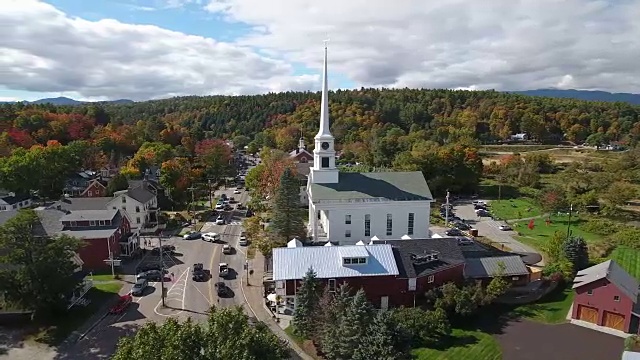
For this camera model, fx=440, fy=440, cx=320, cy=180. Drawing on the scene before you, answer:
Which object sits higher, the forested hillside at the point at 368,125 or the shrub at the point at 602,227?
the forested hillside at the point at 368,125

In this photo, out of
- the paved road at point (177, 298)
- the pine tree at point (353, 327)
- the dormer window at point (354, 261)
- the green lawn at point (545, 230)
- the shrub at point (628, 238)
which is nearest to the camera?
the pine tree at point (353, 327)

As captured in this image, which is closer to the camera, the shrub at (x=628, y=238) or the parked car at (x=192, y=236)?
the shrub at (x=628, y=238)

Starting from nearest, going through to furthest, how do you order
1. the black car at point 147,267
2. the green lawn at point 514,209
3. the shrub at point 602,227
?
1. the black car at point 147,267
2. the shrub at point 602,227
3. the green lawn at point 514,209

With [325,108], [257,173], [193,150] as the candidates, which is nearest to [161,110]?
[193,150]

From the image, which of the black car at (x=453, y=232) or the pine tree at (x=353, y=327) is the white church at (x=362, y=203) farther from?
the pine tree at (x=353, y=327)

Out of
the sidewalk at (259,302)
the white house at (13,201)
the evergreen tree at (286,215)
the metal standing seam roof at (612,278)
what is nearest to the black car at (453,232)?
the metal standing seam roof at (612,278)

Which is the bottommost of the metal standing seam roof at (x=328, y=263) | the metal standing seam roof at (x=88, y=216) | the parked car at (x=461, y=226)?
the parked car at (x=461, y=226)

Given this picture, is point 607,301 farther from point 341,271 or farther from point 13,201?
point 13,201
